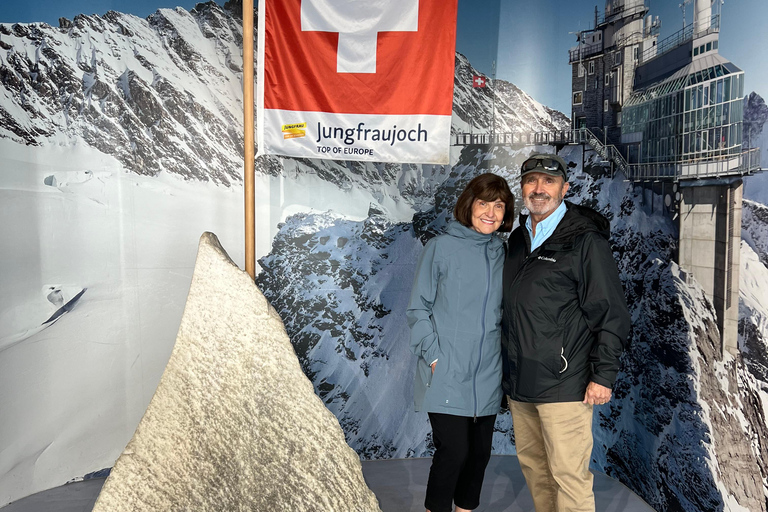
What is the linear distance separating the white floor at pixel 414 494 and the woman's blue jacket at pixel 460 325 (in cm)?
78

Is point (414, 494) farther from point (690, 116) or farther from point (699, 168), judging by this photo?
point (690, 116)

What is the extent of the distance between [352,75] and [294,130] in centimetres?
35

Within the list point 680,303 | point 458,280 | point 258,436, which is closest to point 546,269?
point 458,280

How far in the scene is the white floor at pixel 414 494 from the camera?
91.8 inches

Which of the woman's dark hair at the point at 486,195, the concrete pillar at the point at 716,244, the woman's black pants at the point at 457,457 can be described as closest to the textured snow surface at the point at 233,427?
the woman's black pants at the point at 457,457

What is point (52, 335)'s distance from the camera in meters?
2.48

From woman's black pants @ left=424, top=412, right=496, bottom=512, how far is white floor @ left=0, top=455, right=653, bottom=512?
53 cm

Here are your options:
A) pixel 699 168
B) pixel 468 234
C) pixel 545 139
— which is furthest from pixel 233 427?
pixel 545 139

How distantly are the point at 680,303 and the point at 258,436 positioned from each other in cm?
163

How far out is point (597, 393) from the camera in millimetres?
1646

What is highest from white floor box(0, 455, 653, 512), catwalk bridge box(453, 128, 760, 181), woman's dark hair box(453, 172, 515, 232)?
catwalk bridge box(453, 128, 760, 181)

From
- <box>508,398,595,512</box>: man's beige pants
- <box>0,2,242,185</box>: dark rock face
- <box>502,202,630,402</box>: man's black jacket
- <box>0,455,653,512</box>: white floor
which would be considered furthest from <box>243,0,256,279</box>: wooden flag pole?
<box>0,455,653,512</box>: white floor

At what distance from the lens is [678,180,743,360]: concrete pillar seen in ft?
6.25

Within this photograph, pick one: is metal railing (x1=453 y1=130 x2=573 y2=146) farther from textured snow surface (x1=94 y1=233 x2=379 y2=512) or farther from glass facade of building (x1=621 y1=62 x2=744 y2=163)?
textured snow surface (x1=94 y1=233 x2=379 y2=512)
